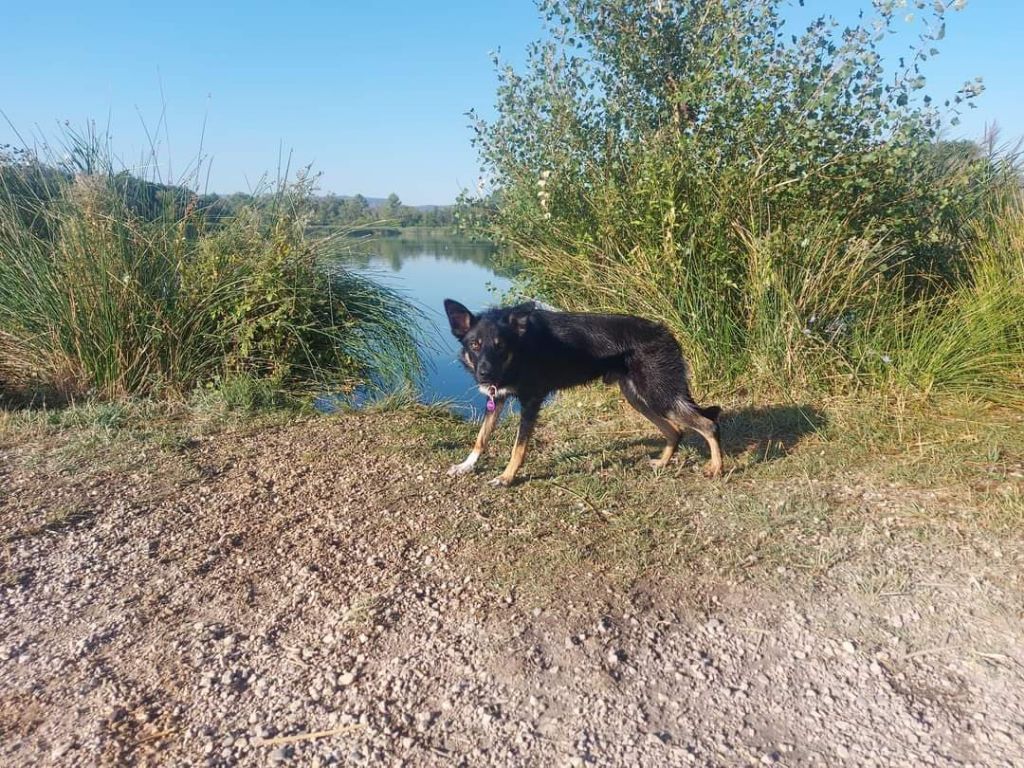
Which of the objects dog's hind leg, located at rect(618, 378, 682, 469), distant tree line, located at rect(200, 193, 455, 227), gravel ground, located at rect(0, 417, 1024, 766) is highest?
distant tree line, located at rect(200, 193, 455, 227)

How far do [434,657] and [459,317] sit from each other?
223 centimetres

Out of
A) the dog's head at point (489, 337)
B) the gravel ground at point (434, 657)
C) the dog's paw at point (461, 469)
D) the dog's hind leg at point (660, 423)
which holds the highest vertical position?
the dog's head at point (489, 337)

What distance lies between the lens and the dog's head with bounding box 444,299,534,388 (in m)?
3.92

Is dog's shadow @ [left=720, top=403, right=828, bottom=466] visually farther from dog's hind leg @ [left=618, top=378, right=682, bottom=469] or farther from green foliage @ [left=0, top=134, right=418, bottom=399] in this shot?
green foliage @ [left=0, top=134, right=418, bottom=399]

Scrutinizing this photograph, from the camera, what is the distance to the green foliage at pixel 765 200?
541 centimetres

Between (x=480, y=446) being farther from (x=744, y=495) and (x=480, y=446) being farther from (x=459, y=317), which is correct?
(x=744, y=495)

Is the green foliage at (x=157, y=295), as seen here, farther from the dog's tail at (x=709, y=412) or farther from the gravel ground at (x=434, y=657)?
the dog's tail at (x=709, y=412)

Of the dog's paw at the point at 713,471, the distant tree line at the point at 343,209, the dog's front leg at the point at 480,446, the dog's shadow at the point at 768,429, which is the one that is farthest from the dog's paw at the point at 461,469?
the distant tree line at the point at 343,209

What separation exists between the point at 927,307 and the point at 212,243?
6305 mm

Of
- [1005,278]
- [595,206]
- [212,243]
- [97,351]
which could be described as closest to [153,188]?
[212,243]

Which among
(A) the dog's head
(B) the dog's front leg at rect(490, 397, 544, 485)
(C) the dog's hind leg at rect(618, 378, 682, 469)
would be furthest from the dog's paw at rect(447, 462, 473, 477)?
(C) the dog's hind leg at rect(618, 378, 682, 469)

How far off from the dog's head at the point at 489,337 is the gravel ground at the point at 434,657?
951 mm

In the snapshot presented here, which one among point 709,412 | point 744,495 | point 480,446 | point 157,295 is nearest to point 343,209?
point 157,295

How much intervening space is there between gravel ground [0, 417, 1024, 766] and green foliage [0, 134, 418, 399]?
8.03 ft
